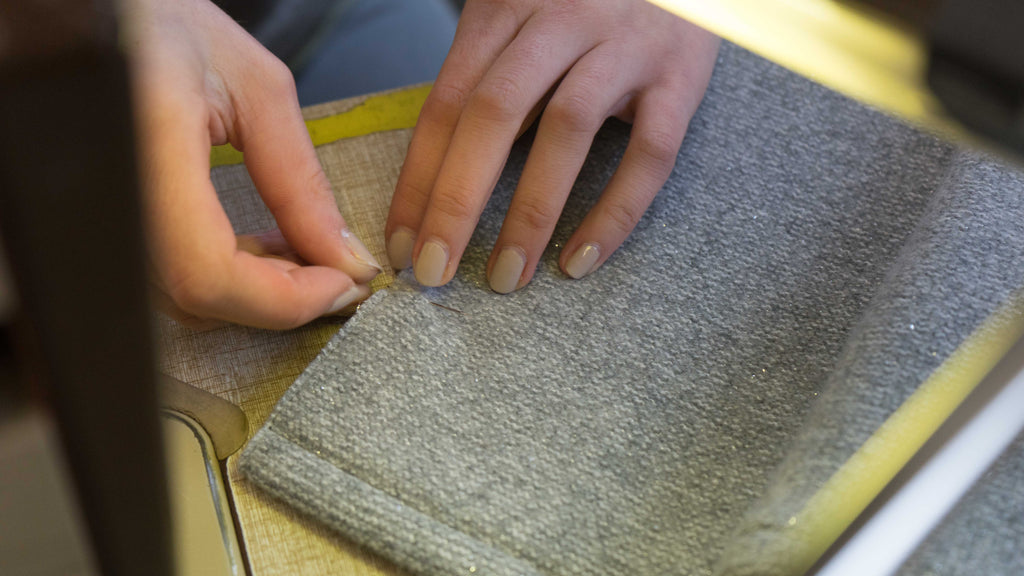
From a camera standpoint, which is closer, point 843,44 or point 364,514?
point 843,44

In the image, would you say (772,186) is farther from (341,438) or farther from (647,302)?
(341,438)

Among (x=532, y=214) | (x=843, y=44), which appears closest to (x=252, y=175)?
(x=532, y=214)

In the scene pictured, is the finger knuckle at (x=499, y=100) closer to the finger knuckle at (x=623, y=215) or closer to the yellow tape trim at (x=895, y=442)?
the finger knuckle at (x=623, y=215)

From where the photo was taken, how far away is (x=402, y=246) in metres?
0.33

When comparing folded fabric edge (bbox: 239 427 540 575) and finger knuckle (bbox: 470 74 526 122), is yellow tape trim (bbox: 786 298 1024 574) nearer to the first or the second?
folded fabric edge (bbox: 239 427 540 575)

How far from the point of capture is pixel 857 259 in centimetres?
32

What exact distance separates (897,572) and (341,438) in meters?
0.18

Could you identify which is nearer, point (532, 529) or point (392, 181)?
point (532, 529)

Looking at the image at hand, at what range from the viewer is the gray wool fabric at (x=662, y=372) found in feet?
0.82

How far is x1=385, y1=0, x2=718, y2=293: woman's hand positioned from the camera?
0.32 meters

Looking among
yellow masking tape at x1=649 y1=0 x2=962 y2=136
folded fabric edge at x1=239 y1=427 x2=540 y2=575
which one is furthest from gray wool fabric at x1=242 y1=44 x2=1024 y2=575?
yellow masking tape at x1=649 y1=0 x2=962 y2=136

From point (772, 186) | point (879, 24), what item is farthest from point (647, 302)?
point (879, 24)

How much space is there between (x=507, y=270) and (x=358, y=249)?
0.06m

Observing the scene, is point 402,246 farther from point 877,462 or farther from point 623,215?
point 877,462
